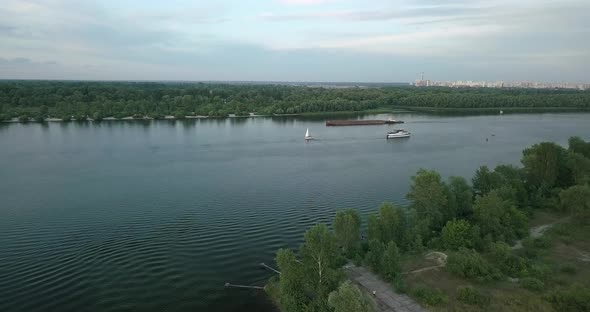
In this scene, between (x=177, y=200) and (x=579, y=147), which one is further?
(x=579, y=147)

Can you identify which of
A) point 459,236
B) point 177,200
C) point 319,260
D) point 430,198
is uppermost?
point 430,198

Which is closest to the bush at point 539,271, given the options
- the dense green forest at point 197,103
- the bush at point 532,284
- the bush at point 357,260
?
the bush at point 532,284

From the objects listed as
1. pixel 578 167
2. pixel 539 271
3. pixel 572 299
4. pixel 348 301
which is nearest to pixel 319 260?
pixel 348 301

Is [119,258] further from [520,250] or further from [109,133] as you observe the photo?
[109,133]

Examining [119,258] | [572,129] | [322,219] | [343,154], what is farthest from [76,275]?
[572,129]

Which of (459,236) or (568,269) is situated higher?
(459,236)

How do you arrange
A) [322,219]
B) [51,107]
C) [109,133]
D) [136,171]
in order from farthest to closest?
[51,107]
[109,133]
[136,171]
[322,219]

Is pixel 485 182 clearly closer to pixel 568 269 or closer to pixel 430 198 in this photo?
pixel 430 198

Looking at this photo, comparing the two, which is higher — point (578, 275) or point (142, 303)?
point (578, 275)
